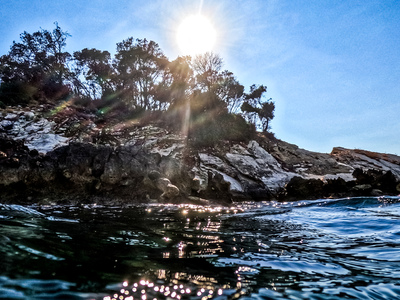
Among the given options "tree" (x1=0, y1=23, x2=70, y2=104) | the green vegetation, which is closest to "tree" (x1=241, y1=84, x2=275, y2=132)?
the green vegetation

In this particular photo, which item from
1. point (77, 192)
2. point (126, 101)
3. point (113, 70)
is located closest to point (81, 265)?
point (77, 192)

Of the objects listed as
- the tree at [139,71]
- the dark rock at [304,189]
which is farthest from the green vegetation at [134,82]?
the dark rock at [304,189]

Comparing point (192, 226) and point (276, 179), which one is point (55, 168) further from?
point (276, 179)

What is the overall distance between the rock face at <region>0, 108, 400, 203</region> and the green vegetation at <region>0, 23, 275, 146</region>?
488cm

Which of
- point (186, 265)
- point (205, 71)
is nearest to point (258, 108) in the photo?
point (205, 71)

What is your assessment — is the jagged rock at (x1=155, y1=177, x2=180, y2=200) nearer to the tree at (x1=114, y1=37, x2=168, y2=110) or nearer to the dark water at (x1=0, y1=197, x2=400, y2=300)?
the dark water at (x1=0, y1=197, x2=400, y2=300)

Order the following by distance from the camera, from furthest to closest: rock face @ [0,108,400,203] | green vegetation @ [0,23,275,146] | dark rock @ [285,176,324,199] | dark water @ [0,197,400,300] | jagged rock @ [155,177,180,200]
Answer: green vegetation @ [0,23,275,146] < dark rock @ [285,176,324,199] < jagged rock @ [155,177,180,200] < rock face @ [0,108,400,203] < dark water @ [0,197,400,300]

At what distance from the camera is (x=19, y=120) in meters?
18.1

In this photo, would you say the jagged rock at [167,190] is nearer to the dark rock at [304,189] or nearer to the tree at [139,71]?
the dark rock at [304,189]

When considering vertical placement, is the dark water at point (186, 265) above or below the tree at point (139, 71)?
below

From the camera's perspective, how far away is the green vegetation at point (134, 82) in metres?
26.3

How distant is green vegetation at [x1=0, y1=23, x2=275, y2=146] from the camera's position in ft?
86.3

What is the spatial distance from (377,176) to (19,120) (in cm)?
2404

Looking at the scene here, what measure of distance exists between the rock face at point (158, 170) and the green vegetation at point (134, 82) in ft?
16.0
